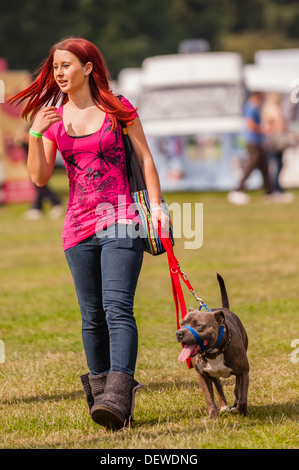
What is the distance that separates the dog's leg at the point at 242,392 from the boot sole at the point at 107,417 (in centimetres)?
62

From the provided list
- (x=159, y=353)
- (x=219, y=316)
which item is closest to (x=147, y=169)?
(x=219, y=316)

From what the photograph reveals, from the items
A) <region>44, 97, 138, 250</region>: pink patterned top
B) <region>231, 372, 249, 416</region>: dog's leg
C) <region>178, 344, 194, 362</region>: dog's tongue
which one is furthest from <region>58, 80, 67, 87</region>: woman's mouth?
<region>231, 372, 249, 416</region>: dog's leg

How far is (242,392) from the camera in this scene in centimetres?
466

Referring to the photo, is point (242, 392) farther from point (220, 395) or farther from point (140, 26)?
point (140, 26)

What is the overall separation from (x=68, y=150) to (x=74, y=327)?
3367mm

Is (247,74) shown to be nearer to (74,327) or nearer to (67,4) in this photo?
(74,327)

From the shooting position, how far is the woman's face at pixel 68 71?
459cm

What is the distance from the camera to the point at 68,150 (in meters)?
4.61

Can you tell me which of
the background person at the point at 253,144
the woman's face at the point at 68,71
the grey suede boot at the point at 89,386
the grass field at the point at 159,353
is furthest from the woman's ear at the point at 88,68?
the background person at the point at 253,144

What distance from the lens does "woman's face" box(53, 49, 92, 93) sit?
4.59 meters

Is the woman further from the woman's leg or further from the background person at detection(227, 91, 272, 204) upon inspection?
the background person at detection(227, 91, 272, 204)

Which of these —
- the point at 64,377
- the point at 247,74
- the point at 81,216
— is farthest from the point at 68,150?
the point at 247,74

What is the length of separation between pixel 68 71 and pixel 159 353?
2.65 meters

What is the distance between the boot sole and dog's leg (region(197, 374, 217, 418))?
47cm
